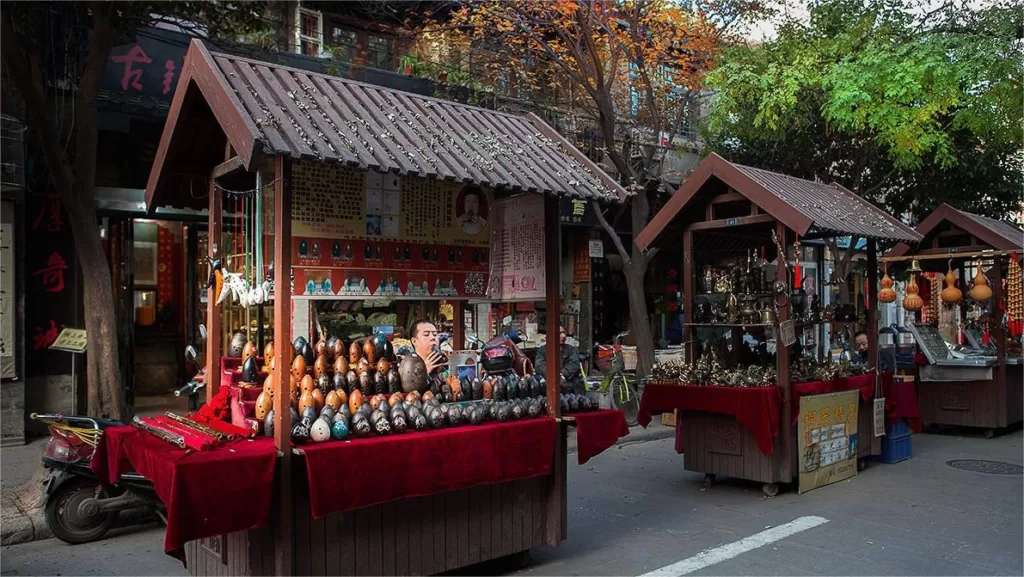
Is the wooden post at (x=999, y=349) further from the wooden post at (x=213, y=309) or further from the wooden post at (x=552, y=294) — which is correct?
the wooden post at (x=213, y=309)

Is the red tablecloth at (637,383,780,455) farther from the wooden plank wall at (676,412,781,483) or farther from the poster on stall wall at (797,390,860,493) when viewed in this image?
the poster on stall wall at (797,390,860,493)

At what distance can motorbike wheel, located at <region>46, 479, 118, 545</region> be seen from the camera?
627cm

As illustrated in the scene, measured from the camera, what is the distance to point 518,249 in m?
5.90

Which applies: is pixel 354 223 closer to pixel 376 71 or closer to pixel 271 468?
pixel 271 468

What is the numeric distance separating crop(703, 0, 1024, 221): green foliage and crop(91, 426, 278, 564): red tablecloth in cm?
941

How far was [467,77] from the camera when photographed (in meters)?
13.7

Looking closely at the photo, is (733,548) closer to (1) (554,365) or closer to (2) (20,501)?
(1) (554,365)

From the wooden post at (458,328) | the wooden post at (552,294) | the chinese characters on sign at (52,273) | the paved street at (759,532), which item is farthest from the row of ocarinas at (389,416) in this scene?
the chinese characters on sign at (52,273)

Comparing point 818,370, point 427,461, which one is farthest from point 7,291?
point 818,370

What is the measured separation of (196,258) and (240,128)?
9.22 metres

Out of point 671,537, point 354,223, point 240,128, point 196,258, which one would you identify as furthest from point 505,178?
point 196,258

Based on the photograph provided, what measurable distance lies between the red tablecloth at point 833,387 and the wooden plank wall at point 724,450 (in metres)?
0.49

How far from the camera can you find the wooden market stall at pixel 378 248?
4.50m

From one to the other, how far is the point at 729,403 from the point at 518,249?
3.16 metres
